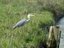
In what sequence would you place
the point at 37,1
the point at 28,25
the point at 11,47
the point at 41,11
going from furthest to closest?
the point at 37,1 < the point at 41,11 < the point at 28,25 < the point at 11,47

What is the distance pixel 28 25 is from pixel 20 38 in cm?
109

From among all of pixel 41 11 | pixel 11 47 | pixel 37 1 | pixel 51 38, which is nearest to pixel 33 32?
pixel 51 38

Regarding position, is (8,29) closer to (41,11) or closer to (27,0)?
(41,11)

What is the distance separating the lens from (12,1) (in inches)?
428

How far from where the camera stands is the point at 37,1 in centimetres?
1087

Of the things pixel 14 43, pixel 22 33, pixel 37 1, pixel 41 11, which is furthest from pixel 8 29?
pixel 37 1

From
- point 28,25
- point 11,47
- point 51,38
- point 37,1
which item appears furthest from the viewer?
point 37,1

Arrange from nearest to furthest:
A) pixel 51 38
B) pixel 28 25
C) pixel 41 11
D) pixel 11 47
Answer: pixel 11 47, pixel 51 38, pixel 28 25, pixel 41 11

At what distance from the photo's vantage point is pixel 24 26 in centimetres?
794

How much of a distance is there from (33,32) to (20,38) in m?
0.69

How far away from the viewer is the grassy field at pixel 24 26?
22.6ft

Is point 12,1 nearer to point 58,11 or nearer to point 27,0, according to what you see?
point 27,0

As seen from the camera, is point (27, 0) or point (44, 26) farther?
point (27, 0)

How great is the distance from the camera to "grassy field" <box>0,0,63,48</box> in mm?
6891
